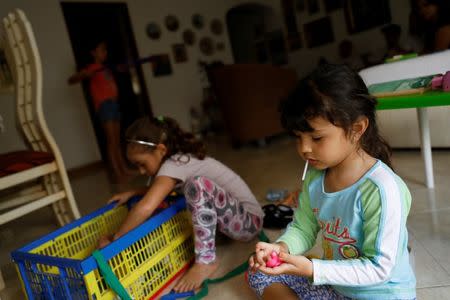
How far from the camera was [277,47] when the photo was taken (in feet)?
19.8

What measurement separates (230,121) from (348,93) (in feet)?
8.55

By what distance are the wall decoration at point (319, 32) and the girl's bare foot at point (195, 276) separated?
4.84 meters

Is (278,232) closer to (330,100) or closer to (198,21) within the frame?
(330,100)

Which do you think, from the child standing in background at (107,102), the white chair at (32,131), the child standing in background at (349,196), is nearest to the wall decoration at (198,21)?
the child standing in background at (107,102)

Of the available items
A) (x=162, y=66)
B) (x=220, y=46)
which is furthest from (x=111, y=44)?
(x=220, y=46)

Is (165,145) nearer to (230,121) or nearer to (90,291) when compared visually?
(90,291)

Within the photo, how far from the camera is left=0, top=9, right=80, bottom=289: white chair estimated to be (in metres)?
1.57

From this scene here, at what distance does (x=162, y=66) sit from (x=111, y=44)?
66 centimetres

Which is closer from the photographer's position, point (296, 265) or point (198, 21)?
point (296, 265)

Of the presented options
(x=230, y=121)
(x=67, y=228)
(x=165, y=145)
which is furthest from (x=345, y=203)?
(x=230, y=121)

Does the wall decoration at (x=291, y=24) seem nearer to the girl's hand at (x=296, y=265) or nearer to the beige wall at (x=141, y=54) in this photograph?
the beige wall at (x=141, y=54)

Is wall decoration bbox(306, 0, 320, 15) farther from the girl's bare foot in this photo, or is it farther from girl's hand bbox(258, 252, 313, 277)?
girl's hand bbox(258, 252, 313, 277)

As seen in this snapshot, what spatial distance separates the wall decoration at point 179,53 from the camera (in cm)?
477

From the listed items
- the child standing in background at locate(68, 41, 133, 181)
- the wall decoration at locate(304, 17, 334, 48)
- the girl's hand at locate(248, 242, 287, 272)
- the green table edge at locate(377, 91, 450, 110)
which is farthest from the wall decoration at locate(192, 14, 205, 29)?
the girl's hand at locate(248, 242, 287, 272)
